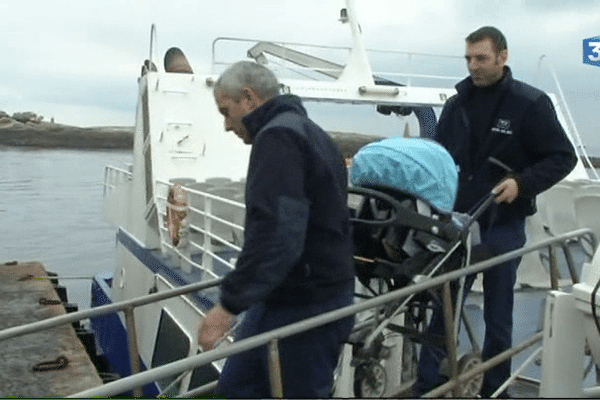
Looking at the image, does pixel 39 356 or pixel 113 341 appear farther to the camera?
pixel 113 341

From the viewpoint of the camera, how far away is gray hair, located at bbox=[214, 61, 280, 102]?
269 centimetres

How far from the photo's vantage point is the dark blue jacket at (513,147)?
3.66m

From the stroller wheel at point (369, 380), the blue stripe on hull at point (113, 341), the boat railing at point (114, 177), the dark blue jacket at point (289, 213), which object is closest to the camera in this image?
the dark blue jacket at point (289, 213)

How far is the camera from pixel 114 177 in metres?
11.5

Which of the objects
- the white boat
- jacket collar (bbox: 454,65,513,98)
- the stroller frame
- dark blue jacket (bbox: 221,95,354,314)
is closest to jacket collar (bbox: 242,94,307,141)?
dark blue jacket (bbox: 221,95,354,314)

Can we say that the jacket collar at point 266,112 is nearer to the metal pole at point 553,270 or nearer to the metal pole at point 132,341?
the metal pole at point 132,341

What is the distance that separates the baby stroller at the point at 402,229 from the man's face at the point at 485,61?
24.4 inches

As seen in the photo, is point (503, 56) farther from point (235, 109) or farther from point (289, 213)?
point (289, 213)

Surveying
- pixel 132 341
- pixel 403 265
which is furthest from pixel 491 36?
pixel 132 341

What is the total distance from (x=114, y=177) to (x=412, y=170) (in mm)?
8937

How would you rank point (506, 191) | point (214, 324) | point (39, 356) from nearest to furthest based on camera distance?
1. point (214, 324)
2. point (506, 191)
3. point (39, 356)

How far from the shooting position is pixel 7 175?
5225 centimetres

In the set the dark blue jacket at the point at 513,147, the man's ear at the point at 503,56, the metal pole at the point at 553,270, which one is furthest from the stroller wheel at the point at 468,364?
the man's ear at the point at 503,56

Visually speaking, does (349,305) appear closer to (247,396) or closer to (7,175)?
(247,396)
